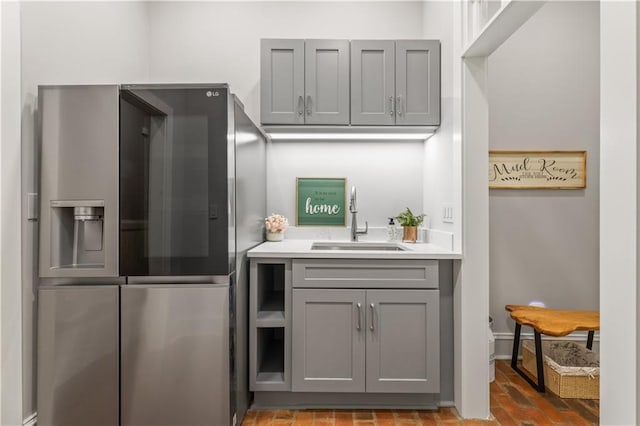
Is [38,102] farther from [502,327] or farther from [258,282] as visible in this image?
[502,327]

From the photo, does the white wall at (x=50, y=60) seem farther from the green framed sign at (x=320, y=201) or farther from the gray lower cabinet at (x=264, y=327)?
the green framed sign at (x=320, y=201)

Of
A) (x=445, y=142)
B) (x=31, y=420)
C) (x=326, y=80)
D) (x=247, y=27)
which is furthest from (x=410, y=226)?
(x=31, y=420)

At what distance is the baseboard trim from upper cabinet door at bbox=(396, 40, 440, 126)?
8.70 feet

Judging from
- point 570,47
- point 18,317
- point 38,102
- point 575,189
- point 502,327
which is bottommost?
point 502,327

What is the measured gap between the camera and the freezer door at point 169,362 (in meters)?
1.82

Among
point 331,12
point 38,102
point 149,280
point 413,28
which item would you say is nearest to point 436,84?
point 413,28

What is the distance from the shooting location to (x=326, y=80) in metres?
2.59

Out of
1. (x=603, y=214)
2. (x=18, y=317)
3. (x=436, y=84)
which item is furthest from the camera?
(x=436, y=84)

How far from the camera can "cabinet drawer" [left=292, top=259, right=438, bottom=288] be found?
220cm

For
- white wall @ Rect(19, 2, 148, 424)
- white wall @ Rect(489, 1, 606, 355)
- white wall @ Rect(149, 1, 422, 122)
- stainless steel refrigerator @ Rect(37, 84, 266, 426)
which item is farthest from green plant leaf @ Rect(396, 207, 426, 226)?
white wall @ Rect(19, 2, 148, 424)

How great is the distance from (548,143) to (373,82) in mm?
1561

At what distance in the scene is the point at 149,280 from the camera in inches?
72.3

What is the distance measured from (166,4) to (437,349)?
A: 10.8ft

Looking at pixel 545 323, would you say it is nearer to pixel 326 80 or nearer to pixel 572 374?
pixel 572 374
